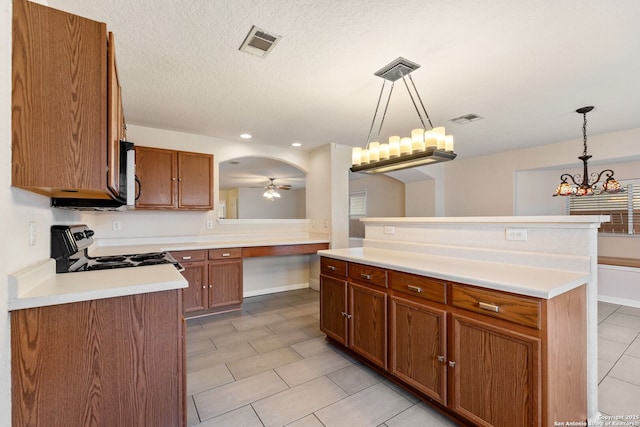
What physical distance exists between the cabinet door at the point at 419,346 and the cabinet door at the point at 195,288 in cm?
245

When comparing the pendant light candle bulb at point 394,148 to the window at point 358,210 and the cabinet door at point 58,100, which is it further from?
the window at point 358,210

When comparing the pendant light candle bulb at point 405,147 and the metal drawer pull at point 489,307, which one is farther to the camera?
the pendant light candle bulb at point 405,147

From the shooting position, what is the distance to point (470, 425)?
168cm

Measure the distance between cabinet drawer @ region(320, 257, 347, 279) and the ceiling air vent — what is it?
5.88ft

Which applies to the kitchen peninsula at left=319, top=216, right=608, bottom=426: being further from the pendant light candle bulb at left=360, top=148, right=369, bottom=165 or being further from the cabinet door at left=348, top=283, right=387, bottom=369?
the pendant light candle bulb at left=360, top=148, right=369, bottom=165

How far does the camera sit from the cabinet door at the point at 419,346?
1.78m

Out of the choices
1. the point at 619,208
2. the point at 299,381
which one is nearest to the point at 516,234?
the point at 299,381

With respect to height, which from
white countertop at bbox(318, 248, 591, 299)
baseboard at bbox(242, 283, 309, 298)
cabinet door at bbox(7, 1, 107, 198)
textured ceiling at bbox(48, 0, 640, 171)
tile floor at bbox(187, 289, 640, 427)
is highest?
textured ceiling at bbox(48, 0, 640, 171)

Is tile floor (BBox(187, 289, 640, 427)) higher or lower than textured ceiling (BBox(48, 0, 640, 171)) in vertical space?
lower

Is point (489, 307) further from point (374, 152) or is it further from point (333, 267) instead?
point (374, 152)

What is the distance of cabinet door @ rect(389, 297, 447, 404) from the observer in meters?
1.78

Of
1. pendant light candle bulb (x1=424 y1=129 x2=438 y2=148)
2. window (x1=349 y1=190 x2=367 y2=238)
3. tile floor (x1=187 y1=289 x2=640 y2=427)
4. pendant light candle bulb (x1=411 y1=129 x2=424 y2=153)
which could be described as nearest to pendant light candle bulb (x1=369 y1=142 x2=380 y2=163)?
pendant light candle bulb (x1=411 y1=129 x2=424 y2=153)

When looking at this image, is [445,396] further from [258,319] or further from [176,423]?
[258,319]

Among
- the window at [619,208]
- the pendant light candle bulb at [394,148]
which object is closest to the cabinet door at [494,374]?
the pendant light candle bulb at [394,148]
